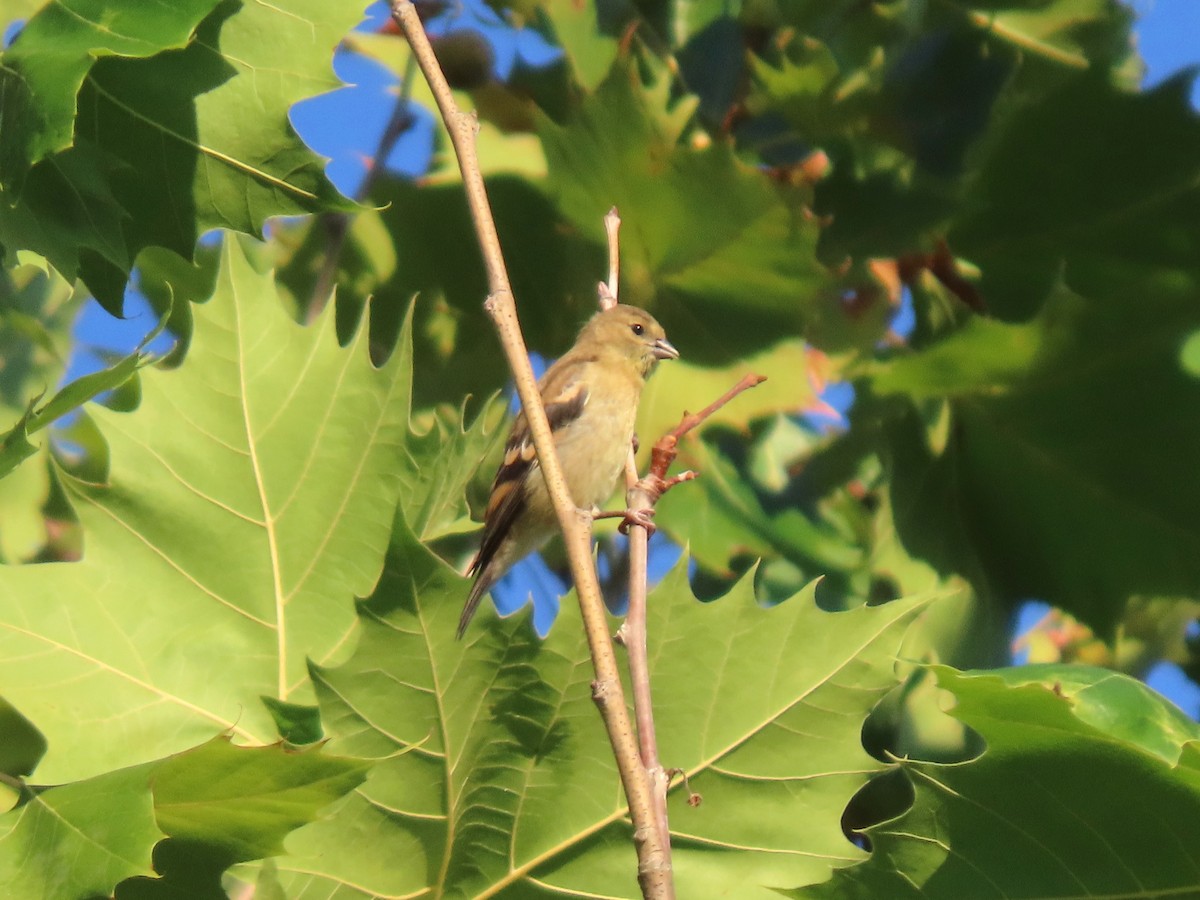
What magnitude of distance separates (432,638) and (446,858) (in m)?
0.43

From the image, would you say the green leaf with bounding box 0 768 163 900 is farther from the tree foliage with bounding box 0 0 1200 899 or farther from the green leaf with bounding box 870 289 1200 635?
the green leaf with bounding box 870 289 1200 635

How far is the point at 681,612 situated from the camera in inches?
103

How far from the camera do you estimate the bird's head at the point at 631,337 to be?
14.8 feet

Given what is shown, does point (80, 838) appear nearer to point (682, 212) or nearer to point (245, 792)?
point (245, 792)

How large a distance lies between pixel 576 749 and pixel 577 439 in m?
3.59

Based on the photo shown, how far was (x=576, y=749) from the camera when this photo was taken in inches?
100

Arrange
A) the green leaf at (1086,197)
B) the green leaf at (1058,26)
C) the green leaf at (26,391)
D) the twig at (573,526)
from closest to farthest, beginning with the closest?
the twig at (573,526) → the green leaf at (1086,197) → the green leaf at (1058,26) → the green leaf at (26,391)

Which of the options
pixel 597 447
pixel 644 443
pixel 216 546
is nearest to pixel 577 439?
pixel 597 447

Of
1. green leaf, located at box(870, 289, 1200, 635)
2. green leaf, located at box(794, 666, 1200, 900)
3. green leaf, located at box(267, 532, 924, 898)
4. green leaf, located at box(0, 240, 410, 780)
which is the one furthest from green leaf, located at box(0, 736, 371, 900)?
green leaf, located at box(870, 289, 1200, 635)

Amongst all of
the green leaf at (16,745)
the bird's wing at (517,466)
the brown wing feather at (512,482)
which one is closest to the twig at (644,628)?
the green leaf at (16,745)

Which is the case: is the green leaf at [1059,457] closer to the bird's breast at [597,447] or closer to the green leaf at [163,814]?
the bird's breast at [597,447]

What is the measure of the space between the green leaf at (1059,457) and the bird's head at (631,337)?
2.68 feet

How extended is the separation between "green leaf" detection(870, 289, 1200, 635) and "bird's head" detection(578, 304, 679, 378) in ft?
2.68

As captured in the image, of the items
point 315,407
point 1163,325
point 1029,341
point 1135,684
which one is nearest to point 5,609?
point 315,407
